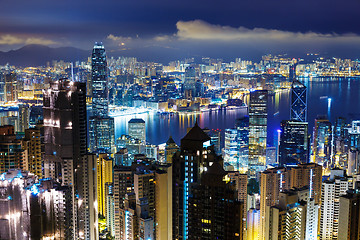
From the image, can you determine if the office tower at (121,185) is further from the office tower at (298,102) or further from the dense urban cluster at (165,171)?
the office tower at (298,102)

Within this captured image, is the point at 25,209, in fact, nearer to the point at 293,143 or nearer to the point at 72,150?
the point at 72,150

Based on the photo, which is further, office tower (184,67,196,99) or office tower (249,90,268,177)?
office tower (184,67,196,99)

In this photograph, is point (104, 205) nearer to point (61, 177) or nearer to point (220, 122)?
point (61, 177)

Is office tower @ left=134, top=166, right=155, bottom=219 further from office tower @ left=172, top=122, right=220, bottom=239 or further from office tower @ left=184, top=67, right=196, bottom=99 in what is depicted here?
office tower @ left=184, top=67, right=196, bottom=99

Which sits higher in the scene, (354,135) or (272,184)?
(354,135)

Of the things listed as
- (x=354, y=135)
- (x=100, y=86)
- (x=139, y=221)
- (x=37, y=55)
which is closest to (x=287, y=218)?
(x=139, y=221)

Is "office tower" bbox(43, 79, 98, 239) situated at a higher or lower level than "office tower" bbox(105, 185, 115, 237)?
higher

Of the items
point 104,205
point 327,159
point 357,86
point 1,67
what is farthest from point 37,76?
point 357,86

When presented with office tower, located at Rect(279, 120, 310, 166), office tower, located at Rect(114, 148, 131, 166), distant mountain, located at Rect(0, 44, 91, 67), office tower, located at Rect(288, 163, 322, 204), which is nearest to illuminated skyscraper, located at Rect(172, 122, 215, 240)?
office tower, located at Rect(288, 163, 322, 204)
